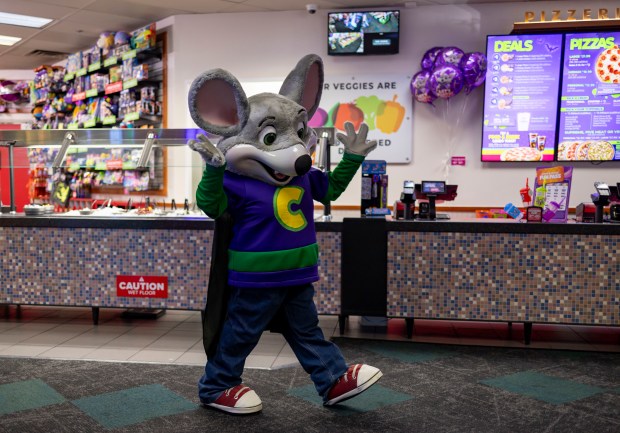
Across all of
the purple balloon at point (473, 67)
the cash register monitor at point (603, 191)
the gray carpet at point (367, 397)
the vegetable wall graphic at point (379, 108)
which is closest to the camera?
the gray carpet at point (367, 397)

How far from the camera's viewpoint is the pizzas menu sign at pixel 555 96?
566cm

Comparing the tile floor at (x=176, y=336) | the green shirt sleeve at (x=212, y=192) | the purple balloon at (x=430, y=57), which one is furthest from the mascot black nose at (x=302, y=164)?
the purple balloon at (x=430, y=57)

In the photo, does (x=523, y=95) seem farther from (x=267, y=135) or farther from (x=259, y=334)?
(x=259, y=334)

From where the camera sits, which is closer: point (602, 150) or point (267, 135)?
point (267, 135)

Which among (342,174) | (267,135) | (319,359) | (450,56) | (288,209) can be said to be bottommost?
(319,359)

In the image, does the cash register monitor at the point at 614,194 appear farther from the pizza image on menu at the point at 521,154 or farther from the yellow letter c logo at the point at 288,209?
the yellow letter c logo at the point at 288,209

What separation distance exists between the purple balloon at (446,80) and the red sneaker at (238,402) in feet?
13.0

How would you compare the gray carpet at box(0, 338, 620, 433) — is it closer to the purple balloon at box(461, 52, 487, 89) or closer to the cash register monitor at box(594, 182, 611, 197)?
the cash register monitor at box(594, 182, 611, 197)

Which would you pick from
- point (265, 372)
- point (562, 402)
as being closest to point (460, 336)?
point (562, 402)

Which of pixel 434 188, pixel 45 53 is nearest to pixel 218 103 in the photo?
pixel 434 188

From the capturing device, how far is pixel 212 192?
241 centimetres

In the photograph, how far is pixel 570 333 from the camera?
4.11 m

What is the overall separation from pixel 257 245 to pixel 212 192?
0.32 meters

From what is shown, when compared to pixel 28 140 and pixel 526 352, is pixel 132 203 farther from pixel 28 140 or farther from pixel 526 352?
pixel 526 352
